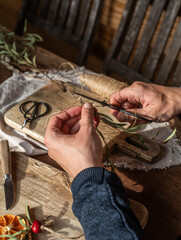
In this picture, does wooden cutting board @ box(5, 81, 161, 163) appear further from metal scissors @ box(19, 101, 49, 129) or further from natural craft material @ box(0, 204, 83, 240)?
natural craft material @ box(0, 204, 83, 240)

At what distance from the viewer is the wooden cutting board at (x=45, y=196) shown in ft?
2.42

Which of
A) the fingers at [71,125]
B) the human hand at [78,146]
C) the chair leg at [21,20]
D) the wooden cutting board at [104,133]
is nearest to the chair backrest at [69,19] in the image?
the chair leg at [21,20]

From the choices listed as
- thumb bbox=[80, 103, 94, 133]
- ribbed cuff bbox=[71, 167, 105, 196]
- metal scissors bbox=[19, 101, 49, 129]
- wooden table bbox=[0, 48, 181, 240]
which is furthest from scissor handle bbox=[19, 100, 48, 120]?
ribbed cuff bbox=[71, 167, 105, 196]

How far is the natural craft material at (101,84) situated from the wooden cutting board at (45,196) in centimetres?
42

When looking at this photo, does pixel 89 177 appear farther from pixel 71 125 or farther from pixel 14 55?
pixel 14 55

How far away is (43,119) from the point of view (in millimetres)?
992

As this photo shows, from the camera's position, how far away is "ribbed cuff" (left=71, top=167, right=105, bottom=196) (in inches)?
25.7

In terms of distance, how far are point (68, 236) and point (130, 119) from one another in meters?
0.43

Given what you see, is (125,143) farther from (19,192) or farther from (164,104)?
(19,192)

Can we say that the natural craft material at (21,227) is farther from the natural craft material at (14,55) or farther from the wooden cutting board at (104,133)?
the natural craft material at (14,55)

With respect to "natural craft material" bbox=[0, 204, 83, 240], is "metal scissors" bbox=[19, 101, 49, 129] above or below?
above

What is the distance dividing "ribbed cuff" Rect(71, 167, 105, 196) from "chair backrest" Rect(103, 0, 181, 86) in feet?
3.14

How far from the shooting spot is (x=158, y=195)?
2.84 ft

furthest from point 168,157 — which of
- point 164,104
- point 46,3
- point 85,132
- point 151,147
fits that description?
point 46,3
